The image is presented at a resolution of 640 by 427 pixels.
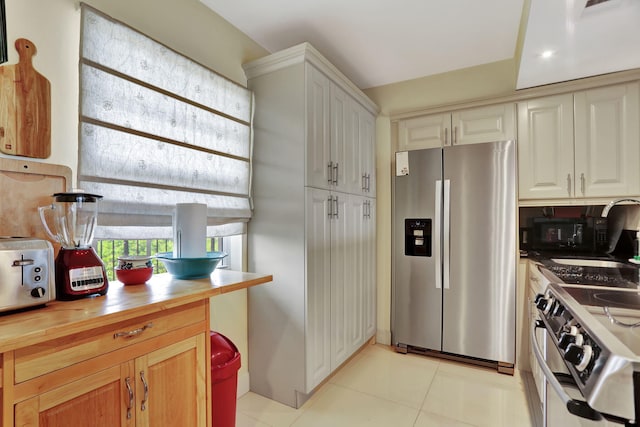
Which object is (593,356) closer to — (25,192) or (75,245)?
(75,245)

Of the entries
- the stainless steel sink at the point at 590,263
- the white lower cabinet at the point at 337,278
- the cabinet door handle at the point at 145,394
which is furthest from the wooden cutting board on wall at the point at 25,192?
the stainless steel sink at the point at 590,263

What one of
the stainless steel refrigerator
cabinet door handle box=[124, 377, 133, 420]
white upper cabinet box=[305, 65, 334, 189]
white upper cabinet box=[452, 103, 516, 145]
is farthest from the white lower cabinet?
cabinet door handle box=[124, 377, 133, 420]

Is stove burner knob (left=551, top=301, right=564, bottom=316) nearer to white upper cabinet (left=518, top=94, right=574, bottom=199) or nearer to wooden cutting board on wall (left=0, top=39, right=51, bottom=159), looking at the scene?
white upper cabinet (left=518, top=94, right=574, bottom=199)

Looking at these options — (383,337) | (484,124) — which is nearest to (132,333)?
(383,337)

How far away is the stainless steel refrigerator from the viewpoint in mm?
2566

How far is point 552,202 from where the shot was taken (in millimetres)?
2508

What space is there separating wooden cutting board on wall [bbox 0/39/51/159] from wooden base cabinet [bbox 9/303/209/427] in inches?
31.2

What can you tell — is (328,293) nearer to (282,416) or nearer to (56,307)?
(282,416)

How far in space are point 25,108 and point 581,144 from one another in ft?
10.9

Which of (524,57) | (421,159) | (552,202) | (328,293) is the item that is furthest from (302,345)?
(524,57)

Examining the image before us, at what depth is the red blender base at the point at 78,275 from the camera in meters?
1.09

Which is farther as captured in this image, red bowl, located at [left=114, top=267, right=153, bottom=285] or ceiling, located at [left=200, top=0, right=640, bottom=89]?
ceiling, located at [left=200, top=0, right=640, bottom=89]

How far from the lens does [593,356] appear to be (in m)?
0.95

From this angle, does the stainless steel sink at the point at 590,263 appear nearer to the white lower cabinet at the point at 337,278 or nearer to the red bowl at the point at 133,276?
the white lower cabinet at the point at 337,278
